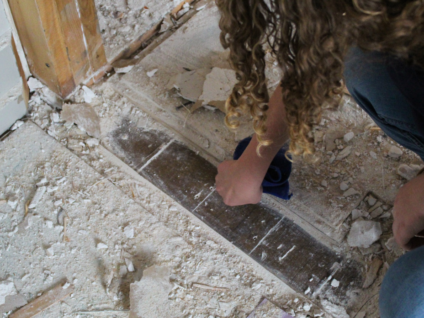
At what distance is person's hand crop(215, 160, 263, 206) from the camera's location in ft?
4.26

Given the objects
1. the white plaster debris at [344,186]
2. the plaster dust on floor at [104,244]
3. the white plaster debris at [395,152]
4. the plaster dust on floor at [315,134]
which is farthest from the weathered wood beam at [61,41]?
the white plaster debris at [395,152]

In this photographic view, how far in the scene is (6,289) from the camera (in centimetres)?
122

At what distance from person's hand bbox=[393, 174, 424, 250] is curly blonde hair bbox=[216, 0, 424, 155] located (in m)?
0.35

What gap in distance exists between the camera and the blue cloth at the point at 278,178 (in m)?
1.33

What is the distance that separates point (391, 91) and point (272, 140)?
332 millimetres

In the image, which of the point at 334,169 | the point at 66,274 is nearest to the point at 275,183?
the point at 334,169

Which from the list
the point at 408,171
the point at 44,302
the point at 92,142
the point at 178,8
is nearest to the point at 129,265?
the point at 44,302

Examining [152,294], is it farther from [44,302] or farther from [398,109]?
[398,109]

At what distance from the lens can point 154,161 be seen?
1462 mm

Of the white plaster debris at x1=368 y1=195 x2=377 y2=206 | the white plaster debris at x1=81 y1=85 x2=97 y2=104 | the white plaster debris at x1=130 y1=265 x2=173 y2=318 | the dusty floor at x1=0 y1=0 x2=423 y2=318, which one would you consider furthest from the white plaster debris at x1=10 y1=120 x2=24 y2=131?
the white plaster debris at x1=368 y1=195 x2=377 y2=206

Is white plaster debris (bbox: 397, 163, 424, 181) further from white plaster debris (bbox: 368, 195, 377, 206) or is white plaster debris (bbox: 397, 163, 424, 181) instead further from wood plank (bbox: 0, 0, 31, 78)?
wood plank (bbox: 0, 0, 31, 78)

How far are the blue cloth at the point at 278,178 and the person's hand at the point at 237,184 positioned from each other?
0.12ft

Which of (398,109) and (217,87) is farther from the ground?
(398,109)

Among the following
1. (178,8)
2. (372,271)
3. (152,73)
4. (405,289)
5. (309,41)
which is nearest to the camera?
(309,41)
